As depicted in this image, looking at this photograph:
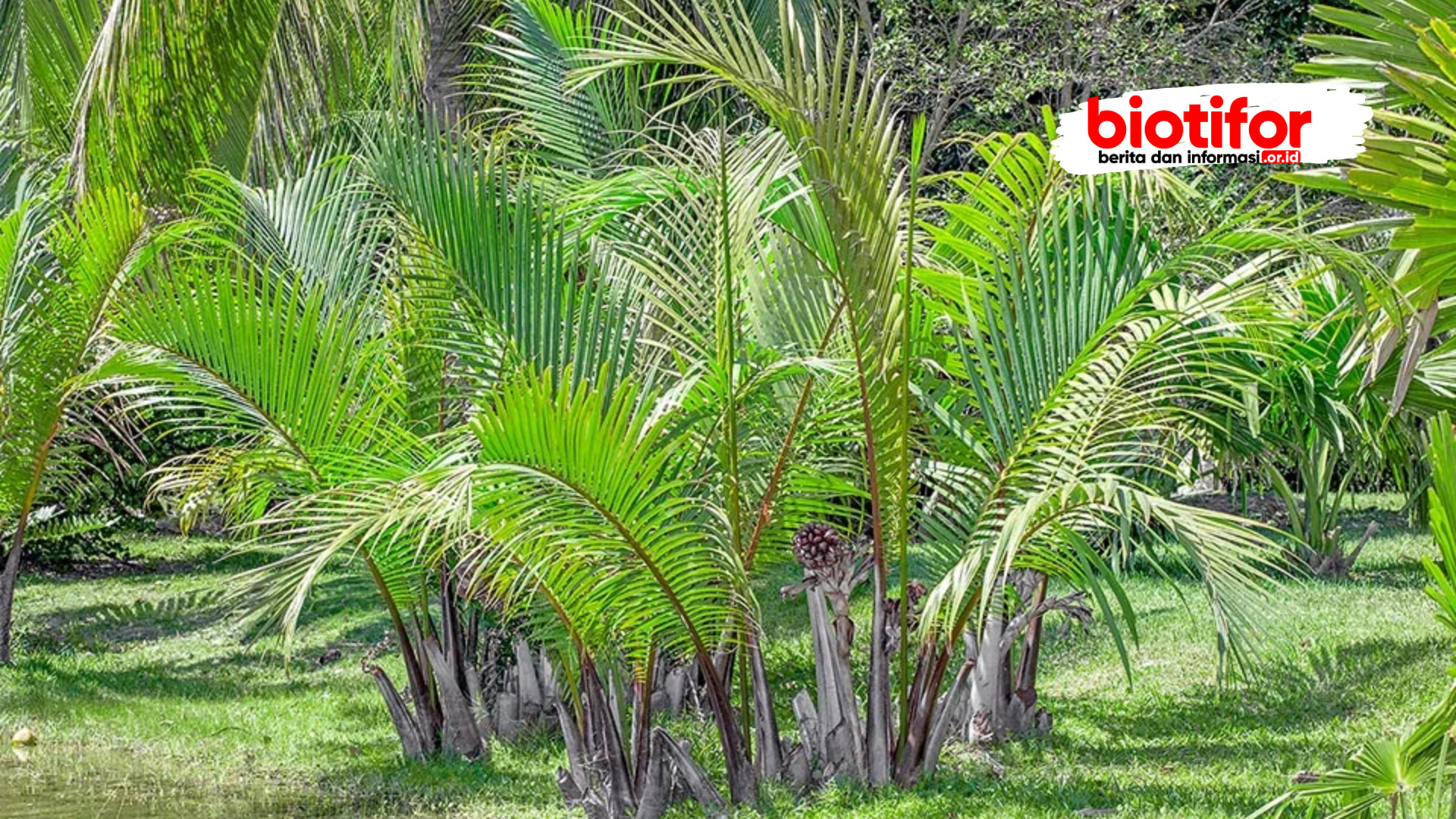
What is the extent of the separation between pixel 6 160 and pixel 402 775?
4888 millimetres

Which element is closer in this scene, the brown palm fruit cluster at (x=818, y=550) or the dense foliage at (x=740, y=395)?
the dense foliage at (x=740, y=395)

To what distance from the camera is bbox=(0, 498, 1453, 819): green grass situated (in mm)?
5430

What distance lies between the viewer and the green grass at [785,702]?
17.8ft

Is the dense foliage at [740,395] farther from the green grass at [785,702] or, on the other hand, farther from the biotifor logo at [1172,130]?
the green grass at [785,702]

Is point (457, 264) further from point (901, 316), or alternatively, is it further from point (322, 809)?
point (322, 809)

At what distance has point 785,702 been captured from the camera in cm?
752

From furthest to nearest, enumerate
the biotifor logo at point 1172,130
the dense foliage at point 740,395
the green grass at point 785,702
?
1. the green grass at point 785,702
2. the biotifor logo at point 1172,130
3. the dense foliage at point 740,395

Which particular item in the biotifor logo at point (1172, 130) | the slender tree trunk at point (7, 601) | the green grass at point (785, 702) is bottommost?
the green grass at point (785, 702)

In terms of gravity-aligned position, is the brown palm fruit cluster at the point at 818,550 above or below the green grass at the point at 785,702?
above

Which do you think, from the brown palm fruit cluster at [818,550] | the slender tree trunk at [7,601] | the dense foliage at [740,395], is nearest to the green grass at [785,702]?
the slender tree trunk at [7,601]

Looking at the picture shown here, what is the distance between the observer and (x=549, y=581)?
488 cm

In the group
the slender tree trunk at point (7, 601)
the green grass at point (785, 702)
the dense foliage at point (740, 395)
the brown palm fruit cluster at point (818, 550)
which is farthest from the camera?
the slender tree trunk at point (7, 601)

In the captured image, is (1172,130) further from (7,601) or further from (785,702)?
(7,601)

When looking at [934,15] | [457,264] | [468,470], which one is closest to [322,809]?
[457,264]
